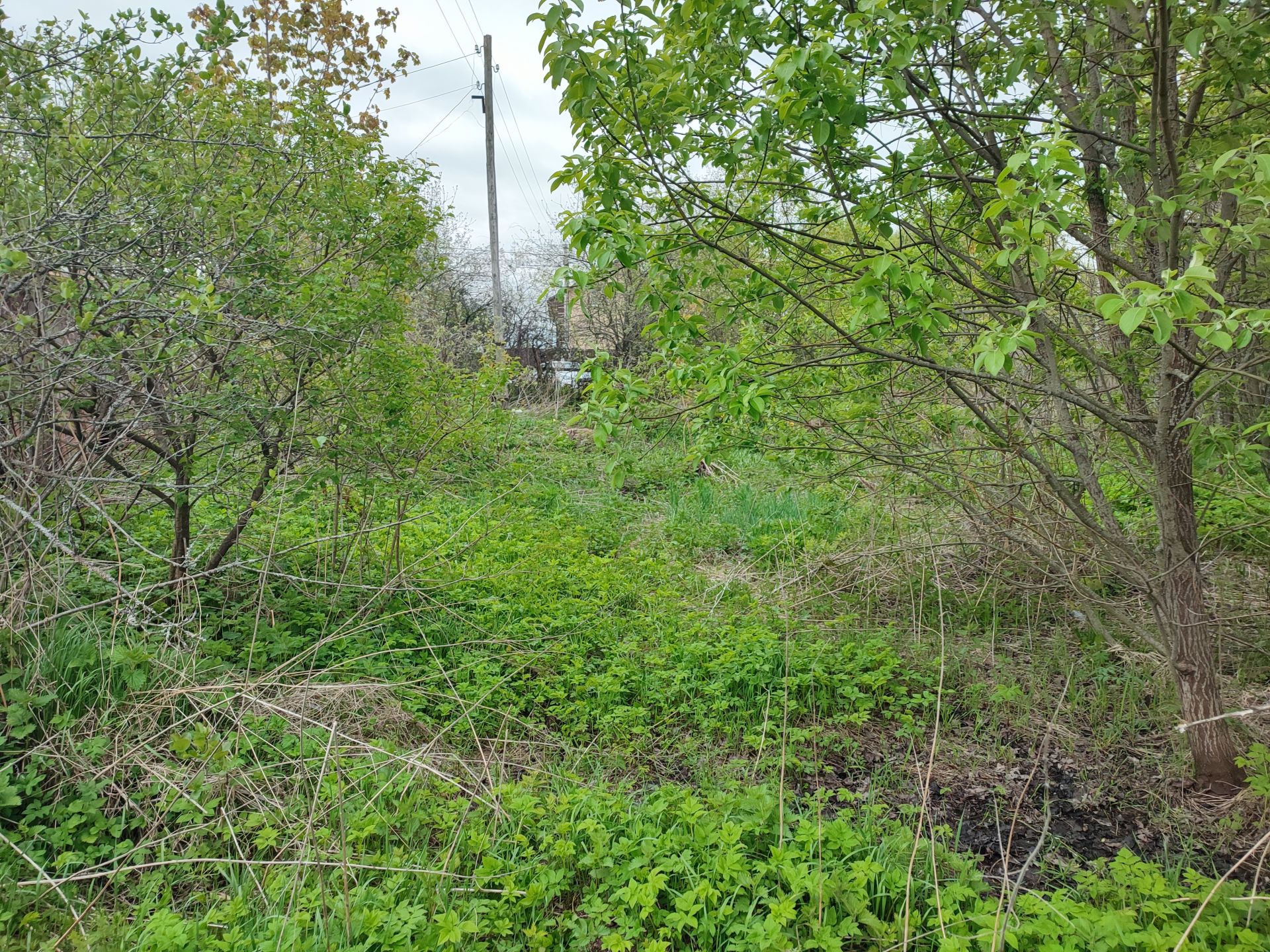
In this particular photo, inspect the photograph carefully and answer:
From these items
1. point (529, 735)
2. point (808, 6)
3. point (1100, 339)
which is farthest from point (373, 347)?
point (1100, 339)

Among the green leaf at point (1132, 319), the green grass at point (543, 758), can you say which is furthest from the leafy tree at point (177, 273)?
the green leaf at point (1132, 319)

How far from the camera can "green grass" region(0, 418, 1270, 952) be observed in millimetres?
A: 2182

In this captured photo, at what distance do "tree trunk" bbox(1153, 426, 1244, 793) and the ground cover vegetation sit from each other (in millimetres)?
21

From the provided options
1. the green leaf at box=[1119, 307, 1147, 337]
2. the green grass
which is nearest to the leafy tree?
the green grass

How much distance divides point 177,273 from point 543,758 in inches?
111

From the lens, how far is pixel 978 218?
10.3 ft

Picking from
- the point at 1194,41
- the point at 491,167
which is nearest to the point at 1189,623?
the point at 1194,41

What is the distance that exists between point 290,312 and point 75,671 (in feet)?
6.19

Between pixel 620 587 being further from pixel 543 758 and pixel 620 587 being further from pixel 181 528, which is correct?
pixel 181 528

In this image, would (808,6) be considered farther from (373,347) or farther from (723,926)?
(723,926)

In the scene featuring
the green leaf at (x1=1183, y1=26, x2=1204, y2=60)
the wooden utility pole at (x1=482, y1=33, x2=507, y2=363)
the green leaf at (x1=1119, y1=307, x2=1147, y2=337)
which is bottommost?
the green leaf at (x1=1119, y1=307, x2=1147, y2=337)

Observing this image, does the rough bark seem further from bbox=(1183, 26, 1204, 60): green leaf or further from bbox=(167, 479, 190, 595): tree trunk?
bbox=(167, 479, 190, 595): tree trunk

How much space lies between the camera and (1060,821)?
285cm

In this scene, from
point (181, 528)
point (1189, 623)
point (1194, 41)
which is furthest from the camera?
point (181, 528)
